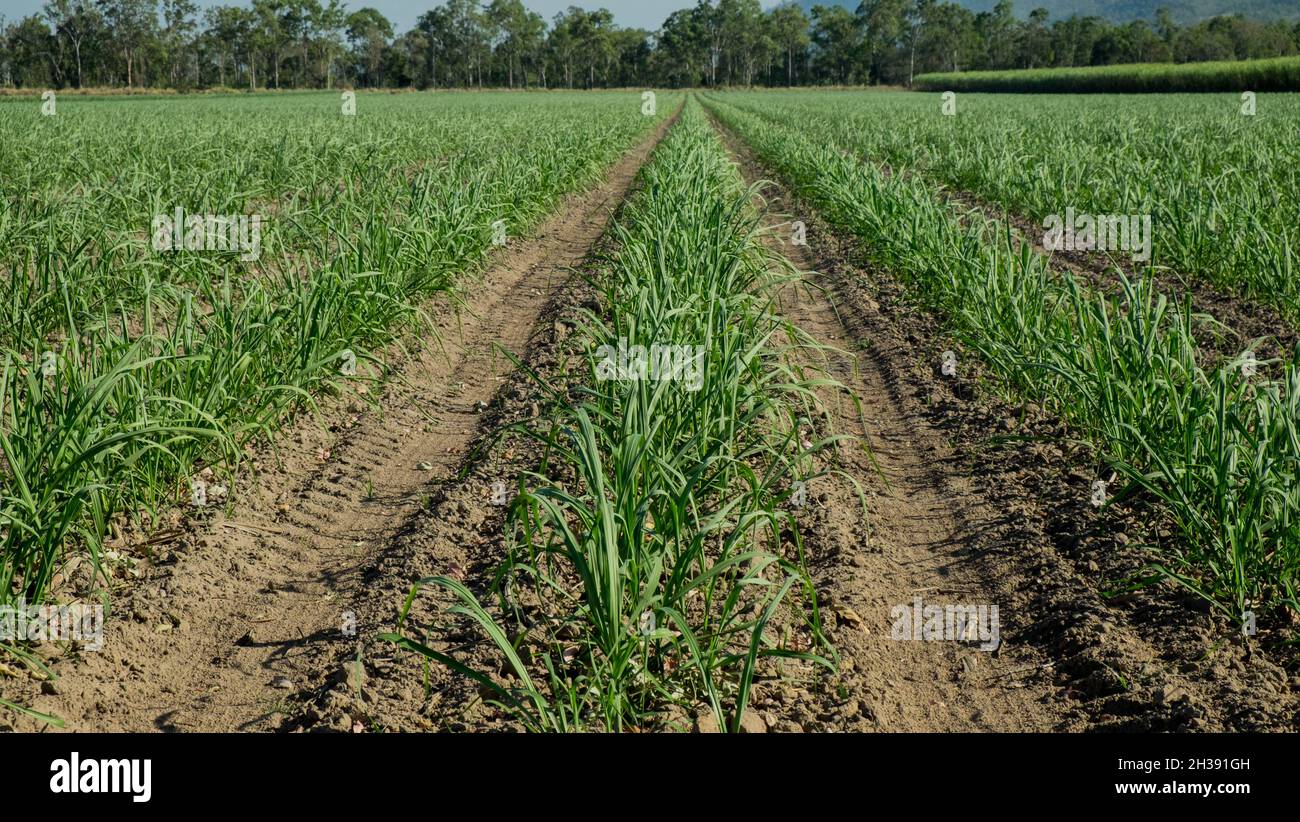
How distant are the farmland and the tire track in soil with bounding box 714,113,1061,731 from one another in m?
0.01

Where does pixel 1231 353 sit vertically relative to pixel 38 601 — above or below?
above

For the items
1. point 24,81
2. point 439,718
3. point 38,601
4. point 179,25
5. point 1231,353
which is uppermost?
point 179,25

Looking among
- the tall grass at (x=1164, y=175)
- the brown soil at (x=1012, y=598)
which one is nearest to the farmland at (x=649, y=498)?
the brown soil at (x=1012, y=598)

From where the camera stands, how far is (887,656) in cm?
288

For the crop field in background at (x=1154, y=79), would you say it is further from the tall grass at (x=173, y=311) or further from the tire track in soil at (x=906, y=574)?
the tire track in soil at (x=906, y=574)

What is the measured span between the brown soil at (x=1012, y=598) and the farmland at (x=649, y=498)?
0.04 feet

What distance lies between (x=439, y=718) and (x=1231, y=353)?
5.04 meters

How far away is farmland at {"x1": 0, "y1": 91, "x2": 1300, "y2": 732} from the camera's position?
2.63 meters

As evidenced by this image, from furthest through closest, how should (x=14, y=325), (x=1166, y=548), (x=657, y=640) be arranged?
(x=14, y=325)
(x=1166, y=548)
(x=657, y=640)

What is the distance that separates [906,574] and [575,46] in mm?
102104

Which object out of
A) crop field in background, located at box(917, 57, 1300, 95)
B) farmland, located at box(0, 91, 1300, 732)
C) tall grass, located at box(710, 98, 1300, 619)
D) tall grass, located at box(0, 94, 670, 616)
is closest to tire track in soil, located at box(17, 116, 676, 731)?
farmland, located at box(0, 91, 1300, 732)

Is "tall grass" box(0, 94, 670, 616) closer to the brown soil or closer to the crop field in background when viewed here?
the brown soil
